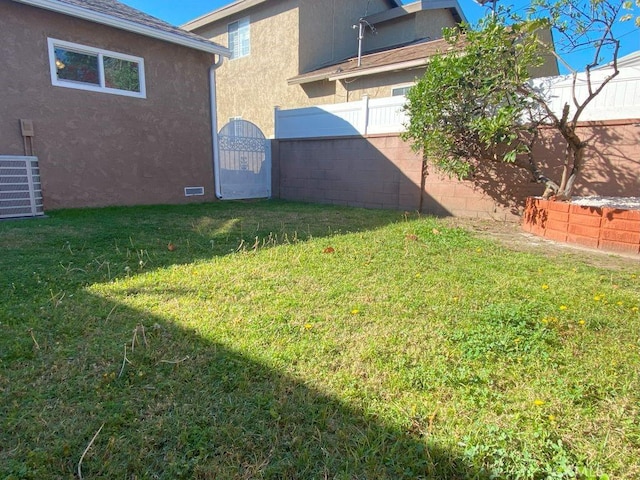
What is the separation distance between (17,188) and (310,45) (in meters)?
9.88

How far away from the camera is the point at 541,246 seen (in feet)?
16.7

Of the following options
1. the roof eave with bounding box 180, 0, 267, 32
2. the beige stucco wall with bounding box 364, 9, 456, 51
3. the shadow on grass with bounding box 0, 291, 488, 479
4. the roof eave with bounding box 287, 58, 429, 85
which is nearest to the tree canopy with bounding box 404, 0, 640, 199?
the roof eave with bounding box 287, 58, 429, 85

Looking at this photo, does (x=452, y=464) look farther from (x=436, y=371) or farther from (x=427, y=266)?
(x=427, y=266)

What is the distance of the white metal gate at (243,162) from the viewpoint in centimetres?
1036

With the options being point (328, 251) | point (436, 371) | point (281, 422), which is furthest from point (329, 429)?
point (328, 251)

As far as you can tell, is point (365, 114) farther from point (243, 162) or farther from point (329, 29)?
point (329, 29)

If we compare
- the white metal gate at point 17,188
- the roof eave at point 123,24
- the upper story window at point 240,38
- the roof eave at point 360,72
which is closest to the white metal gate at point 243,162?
the roof eave at point 123,24

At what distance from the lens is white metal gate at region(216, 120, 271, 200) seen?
10.4 metres

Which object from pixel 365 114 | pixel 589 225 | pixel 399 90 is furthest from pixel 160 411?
pixel 399 90

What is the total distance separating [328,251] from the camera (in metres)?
4.48

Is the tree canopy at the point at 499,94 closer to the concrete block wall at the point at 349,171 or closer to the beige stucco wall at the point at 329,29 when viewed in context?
the concrete block wall at the point at 349,171

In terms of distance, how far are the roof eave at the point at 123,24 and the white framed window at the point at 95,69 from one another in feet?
1.78

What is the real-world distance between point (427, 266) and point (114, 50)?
8094mm

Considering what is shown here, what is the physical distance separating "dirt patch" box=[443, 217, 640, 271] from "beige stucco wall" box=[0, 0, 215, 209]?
6634mm
